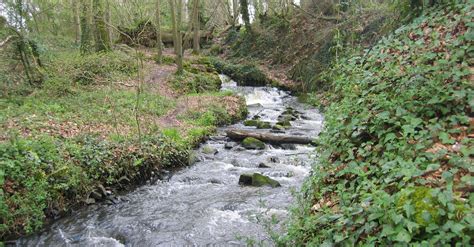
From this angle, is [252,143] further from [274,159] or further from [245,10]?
[245,10]

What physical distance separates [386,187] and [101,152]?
20.4 ft

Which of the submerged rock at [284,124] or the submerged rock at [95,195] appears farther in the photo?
the submerged rock at [284,124]

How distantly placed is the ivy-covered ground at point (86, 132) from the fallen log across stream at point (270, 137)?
105 cm

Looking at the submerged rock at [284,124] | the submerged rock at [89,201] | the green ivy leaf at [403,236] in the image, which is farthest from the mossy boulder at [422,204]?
the submerged rock at [284,124]

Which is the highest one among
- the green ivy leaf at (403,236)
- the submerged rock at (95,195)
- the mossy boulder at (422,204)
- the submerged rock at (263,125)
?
the mossy boulder at (422,204)

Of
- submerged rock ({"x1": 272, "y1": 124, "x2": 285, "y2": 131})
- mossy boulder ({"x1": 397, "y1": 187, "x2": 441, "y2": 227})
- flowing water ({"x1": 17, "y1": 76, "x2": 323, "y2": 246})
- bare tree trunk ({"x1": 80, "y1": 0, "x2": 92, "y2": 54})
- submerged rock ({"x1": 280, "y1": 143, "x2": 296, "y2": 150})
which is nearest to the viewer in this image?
mossy boulder ({"x1": 397, "y1": 187, "x2": 441, "y2": 227})

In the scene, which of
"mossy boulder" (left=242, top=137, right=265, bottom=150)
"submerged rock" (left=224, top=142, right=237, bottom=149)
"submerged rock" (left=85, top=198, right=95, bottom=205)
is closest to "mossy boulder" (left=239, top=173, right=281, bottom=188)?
"mossy boulder" (left=242, top=137, right=265, bottom=150)

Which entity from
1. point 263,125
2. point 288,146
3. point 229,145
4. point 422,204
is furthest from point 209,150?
point 422,204

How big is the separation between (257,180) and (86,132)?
14.3 feet

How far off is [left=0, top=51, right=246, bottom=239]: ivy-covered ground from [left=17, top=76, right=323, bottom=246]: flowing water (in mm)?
465

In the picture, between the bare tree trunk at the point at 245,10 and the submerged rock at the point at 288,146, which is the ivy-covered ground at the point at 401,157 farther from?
the bare tree trunk at the point at 245,10

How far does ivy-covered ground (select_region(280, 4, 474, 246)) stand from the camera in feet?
9.23

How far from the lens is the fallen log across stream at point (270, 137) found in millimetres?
11273

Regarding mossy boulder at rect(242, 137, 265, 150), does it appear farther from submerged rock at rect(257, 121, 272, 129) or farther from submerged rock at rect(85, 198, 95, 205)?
submerged rock at rect(85, 198, 95, 205)
